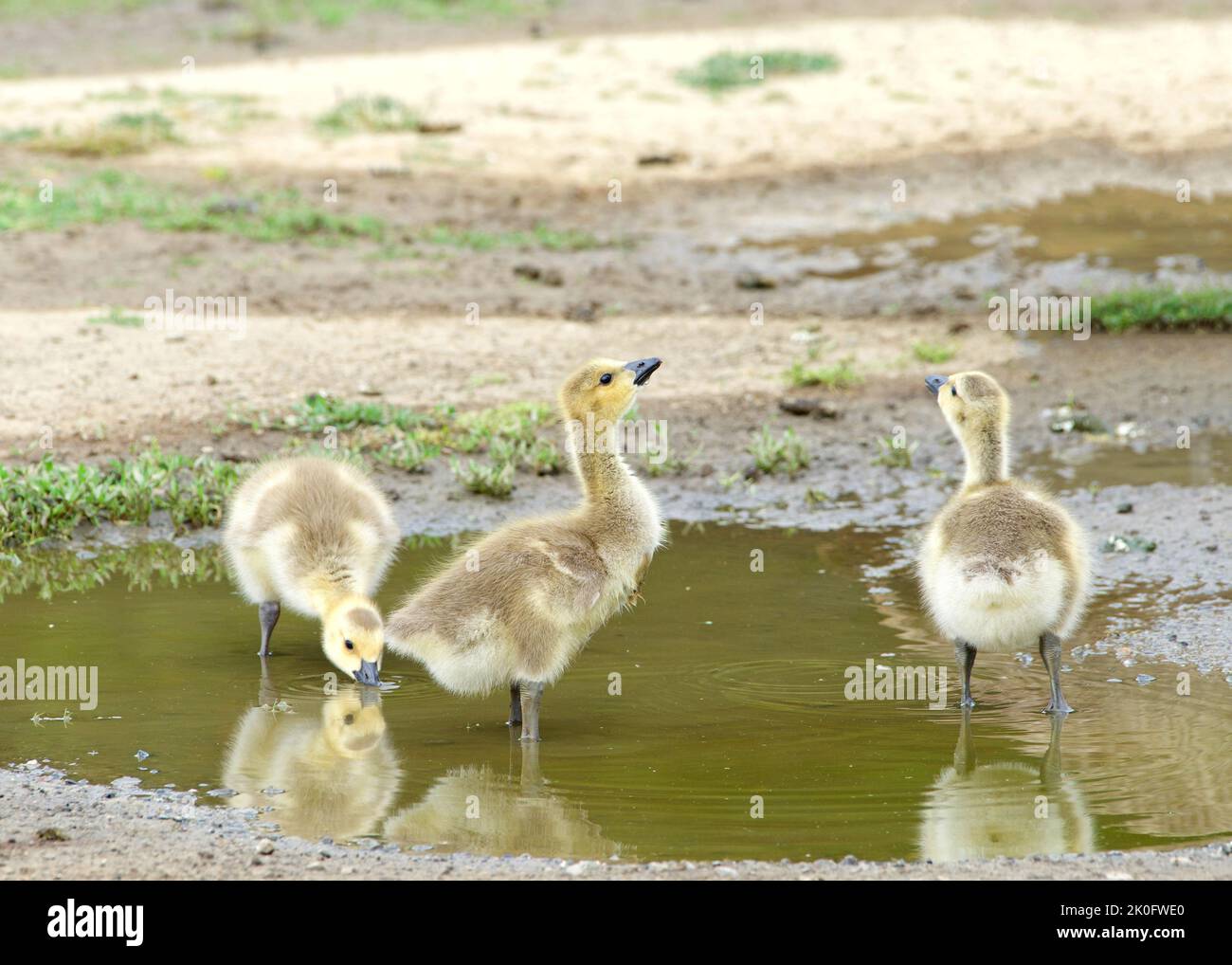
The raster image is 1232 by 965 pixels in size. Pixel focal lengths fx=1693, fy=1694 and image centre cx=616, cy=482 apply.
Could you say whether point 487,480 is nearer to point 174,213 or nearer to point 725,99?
point 174,213

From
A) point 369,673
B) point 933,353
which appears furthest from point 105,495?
point 933,353

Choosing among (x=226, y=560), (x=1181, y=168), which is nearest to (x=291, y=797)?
(x=226, y=560)

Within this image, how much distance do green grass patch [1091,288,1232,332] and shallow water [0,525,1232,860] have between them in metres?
5.23

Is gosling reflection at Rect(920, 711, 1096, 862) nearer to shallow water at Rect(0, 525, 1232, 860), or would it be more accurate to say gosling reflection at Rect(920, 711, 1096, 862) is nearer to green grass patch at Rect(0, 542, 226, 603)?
shallow water at Rect(0, 525, 1232, 860)

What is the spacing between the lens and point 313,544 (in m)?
7.55

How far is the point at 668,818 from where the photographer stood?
5.67 metres

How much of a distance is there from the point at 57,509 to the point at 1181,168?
1308 cm

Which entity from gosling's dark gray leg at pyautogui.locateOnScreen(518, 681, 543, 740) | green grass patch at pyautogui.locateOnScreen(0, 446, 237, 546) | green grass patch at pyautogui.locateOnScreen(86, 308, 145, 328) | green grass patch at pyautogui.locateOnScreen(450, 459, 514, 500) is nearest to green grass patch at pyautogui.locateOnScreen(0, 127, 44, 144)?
green grass patch at pyautogui.locateOnScreen(86, 308, 145, 328)

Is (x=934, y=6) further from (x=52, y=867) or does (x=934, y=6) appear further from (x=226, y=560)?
(x=52, y=867)

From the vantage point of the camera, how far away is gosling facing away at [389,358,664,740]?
6.55 metres

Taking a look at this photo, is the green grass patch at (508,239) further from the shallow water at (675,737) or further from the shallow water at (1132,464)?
the shallow water at (675,737)

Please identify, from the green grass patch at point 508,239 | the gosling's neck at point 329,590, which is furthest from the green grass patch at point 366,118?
the gosling's neck at point 329,590

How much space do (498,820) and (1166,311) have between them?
8991 mm

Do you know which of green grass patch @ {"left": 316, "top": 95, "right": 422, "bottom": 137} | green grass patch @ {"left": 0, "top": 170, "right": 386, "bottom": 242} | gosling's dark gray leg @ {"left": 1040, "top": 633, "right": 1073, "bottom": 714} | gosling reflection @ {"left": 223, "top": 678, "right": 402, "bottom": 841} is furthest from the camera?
green grass patch @ {"left": 316, "top": 95, "right": 422, "bottom": 137}
